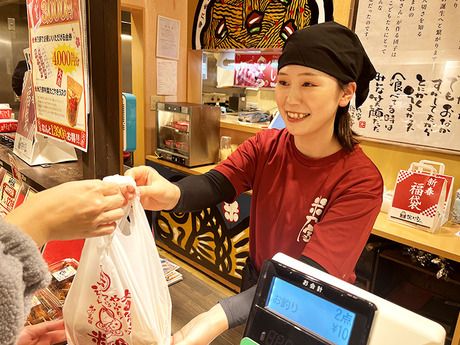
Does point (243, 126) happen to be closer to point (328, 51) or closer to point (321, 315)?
point (328, 51)

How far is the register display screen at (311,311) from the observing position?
50 centimetres

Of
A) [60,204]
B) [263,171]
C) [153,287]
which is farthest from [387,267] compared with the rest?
[60,204]

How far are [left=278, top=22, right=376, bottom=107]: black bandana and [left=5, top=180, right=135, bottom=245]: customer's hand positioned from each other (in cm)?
64

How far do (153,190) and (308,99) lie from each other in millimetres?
512

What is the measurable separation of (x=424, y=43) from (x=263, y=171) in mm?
1602

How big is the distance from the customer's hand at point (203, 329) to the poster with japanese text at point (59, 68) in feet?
2.06

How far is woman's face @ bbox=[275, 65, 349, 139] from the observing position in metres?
1.04

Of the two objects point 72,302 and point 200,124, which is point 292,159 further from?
point 200,124

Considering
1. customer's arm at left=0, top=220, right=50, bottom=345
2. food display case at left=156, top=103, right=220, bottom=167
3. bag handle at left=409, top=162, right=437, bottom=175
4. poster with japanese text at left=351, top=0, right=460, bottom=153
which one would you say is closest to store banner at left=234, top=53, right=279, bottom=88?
food display case at left=156, top=103, right=220, bottom=167

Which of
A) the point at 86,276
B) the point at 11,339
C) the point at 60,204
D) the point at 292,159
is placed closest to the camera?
the point at 11,339

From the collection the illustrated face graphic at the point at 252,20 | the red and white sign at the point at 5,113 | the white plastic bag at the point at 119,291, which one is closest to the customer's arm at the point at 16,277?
the white plastic bag at the point at 119,291

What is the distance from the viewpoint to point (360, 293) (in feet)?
1.67

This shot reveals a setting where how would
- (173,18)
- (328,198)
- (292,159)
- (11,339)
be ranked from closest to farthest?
(11,339) < (328,198) < (292,159) < (173,18)

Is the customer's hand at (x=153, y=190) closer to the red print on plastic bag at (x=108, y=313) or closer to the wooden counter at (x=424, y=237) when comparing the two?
the red print on plastic bag at (x=108, y=313)
